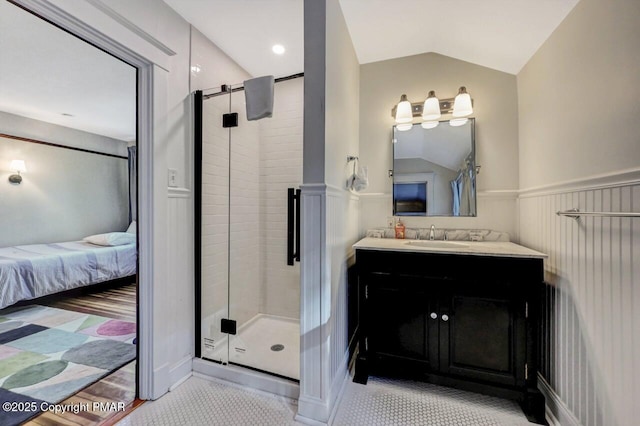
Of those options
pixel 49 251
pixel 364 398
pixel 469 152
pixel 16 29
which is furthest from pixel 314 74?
pixel 49 251

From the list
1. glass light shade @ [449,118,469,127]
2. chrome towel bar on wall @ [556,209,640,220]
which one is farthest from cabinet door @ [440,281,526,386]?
glass light shade @ [449,118,469,127]

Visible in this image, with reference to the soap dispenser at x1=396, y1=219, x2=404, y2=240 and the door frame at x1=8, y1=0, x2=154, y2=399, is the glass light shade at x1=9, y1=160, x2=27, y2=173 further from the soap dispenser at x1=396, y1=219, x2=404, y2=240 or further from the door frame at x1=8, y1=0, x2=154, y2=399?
the soap dispenser at x1=396, y1=219, x2=404, y2=240

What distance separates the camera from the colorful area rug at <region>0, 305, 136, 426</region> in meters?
1.65

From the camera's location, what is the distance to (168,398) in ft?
5.43

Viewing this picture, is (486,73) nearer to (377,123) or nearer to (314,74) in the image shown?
(377,123)

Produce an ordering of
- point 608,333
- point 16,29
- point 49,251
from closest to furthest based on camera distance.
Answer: point 608,333, point 16,29, point 49,251

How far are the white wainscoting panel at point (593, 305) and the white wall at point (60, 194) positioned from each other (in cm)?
586

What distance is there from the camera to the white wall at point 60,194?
11.7 feet

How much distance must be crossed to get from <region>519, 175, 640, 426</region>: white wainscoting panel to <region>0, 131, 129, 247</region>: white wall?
5.86 meters

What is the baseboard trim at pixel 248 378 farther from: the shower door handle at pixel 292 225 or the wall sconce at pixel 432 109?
the wall sconce at pixel 432 109

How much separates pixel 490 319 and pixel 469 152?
1295mm

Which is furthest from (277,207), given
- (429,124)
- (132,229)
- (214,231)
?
(132,229)


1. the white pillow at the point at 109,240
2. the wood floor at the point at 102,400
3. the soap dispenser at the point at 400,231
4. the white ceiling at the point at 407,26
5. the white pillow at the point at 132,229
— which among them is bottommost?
the wood floor at the point at 102,400

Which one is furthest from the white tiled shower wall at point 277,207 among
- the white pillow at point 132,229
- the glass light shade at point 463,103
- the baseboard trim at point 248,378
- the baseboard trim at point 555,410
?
the white pillow at point 132,229
